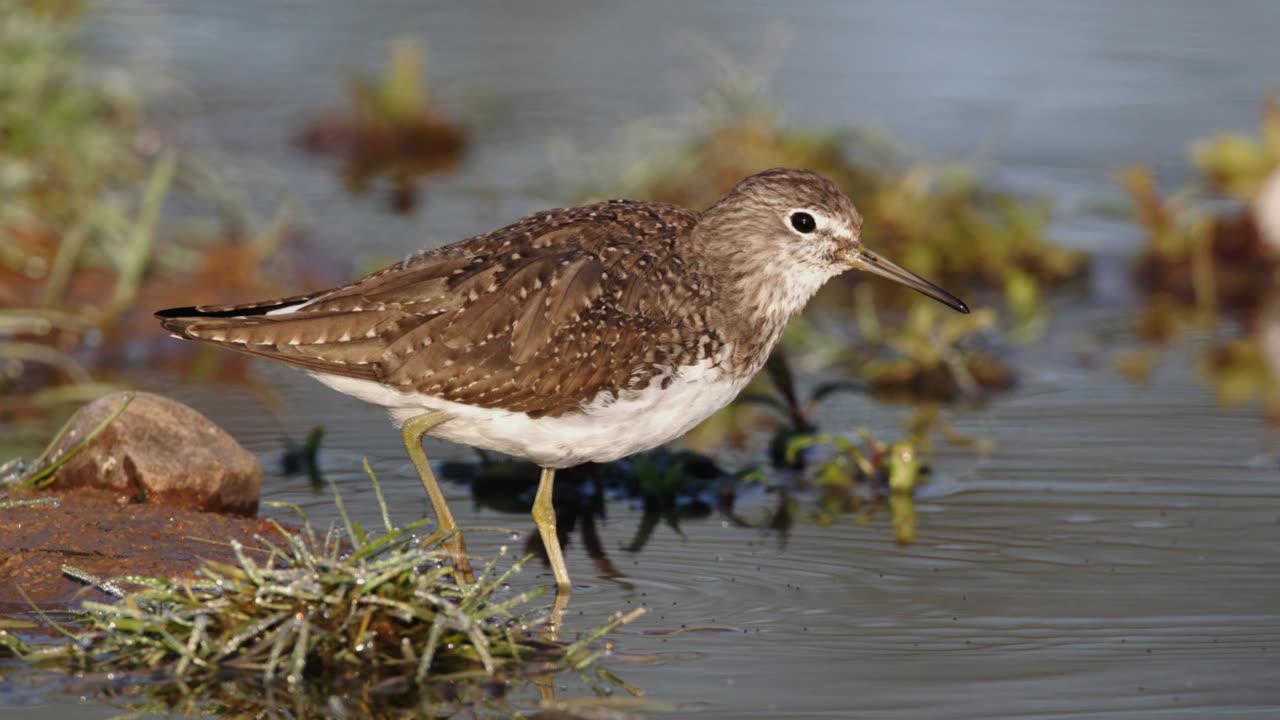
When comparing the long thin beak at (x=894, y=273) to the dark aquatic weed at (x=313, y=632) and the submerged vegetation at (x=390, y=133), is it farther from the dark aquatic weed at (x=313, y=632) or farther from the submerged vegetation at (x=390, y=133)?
the submerged vegetation at (x=390, y=133)

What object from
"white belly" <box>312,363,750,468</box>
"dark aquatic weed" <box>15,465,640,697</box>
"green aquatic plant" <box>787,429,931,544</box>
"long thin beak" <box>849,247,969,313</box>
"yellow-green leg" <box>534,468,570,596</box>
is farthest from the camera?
"green aquatic plant" <box>787,429,931,544</box>

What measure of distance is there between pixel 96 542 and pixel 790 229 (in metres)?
3.12

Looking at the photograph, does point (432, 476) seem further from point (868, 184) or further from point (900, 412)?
point (868, 184)

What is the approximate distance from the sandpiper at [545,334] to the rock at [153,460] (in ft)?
2.00

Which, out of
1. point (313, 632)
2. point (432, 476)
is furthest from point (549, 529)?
point (313, 632)

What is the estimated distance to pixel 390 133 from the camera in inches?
627

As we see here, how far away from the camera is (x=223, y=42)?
17.9 meters

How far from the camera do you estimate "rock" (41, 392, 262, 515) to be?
26.9 ft

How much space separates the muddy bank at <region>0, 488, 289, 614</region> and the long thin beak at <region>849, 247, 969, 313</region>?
108 inches

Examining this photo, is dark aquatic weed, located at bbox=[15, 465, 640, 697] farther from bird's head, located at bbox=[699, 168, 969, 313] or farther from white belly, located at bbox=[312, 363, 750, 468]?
bird's head, located at bbox=[699, 168, 969, 313]

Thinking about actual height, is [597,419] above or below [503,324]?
below

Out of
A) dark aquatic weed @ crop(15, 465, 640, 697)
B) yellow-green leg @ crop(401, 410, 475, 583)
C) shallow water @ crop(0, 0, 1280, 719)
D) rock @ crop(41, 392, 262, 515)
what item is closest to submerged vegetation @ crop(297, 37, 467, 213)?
shallow water @ crop(0, 0, 1280, 719)

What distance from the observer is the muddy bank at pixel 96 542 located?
7.34 meters

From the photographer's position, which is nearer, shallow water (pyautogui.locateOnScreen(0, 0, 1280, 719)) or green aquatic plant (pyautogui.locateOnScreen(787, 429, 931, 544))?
shallow water (pyautogui.locateOnScreen(0, 0, 1280, 719))
